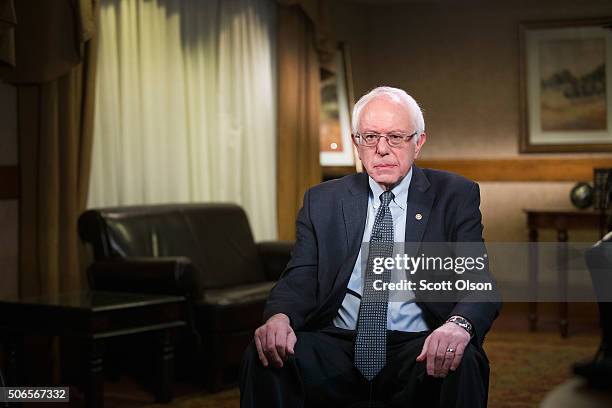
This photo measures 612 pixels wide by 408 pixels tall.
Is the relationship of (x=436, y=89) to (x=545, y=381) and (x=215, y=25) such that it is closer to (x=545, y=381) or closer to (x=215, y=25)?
(x=215, y=25)

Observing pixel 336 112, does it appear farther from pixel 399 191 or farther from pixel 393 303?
pixel 393 303

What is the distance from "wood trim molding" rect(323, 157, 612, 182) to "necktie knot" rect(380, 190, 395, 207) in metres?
4.19

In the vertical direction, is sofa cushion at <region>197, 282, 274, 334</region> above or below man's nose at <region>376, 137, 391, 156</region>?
below

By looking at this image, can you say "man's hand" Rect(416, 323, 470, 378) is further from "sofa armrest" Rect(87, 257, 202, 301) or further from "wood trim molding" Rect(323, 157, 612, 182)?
"wood trim molding" Rect(323, 157, 612, 182)

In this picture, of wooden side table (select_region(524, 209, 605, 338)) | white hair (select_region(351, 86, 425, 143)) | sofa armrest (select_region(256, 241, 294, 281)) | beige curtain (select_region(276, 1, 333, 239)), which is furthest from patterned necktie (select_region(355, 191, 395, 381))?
beige curtain (select_region(276, 1, 333, 239))

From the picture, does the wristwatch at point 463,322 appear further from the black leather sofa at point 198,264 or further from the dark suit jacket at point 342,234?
the black leather sofa at point 198,264

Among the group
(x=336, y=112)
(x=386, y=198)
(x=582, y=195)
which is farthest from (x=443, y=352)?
(x=336, y=112)

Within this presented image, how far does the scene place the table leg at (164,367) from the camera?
12.5 feet

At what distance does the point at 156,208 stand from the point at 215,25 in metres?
1.39

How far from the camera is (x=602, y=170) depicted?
217 inches

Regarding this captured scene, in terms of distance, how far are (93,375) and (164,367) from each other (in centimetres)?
41

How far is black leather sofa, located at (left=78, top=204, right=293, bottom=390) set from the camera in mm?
4062

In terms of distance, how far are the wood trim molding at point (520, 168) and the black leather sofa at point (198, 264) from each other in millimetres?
1743

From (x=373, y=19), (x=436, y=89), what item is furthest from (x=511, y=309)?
(x=373, y=19)
